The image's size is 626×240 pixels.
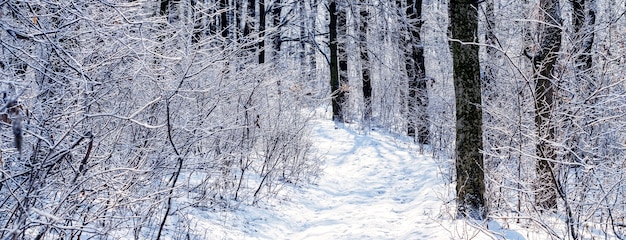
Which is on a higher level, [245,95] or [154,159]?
[245,95]

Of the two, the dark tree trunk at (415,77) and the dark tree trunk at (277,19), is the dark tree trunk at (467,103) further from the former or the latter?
the dark tree trunk at (277,19)

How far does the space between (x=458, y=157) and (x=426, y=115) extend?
7.02 m

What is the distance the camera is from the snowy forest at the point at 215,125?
9.40 feet

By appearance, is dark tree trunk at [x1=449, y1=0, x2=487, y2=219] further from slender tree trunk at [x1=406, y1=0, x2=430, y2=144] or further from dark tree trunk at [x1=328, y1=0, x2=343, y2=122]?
dark tree trunk at [x1=328, y1=0, x2=343, y2=122]

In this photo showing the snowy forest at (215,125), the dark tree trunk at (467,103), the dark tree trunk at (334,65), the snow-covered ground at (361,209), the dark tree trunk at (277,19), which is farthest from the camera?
the dark tree trunk at (334,65)

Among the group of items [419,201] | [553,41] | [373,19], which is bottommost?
[419,201]

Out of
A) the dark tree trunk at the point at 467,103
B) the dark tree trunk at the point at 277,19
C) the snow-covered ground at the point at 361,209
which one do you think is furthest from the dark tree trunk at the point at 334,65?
the dark tree trunk at the point at 467,103

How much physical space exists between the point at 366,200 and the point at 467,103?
2.51 metres

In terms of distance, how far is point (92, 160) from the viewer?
129 inches

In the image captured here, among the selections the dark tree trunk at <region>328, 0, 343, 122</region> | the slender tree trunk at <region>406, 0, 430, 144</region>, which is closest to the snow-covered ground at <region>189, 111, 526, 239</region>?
the slender tree trunk at <region>406, 0, 430, 144</region>

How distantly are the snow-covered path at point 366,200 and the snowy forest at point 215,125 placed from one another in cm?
36

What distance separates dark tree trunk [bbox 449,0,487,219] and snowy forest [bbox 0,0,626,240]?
0.05 feet

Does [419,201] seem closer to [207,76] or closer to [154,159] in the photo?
[207,76]

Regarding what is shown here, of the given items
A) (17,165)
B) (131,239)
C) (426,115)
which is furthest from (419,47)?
(17,165)
